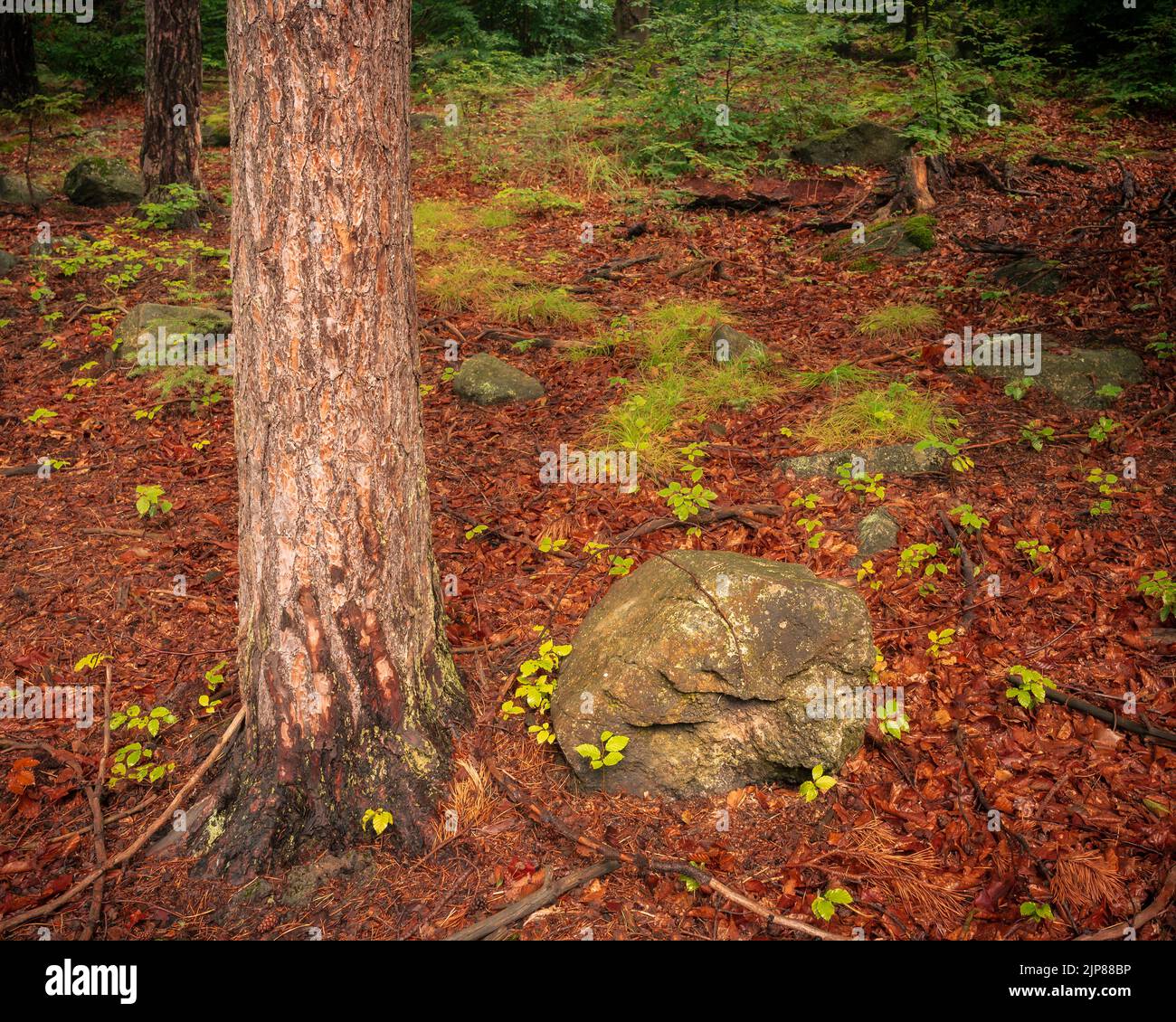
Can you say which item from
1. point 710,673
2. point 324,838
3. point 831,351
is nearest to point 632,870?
point 710,673

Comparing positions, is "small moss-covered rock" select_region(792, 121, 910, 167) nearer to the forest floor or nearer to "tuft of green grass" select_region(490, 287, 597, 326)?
the forest floor

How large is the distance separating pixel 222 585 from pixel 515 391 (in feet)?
8.60

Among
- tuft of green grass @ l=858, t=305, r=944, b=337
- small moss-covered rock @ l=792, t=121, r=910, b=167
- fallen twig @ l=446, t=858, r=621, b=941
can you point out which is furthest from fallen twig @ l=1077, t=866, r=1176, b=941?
small moss-covered rock @ l=792, t=121, r=910, b=167

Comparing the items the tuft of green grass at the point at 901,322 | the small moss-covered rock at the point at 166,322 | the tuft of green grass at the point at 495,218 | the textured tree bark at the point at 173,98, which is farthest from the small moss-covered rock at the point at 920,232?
the textured tree bark at the point at 173,98

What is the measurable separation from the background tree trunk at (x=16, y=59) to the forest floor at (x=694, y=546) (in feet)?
19.0

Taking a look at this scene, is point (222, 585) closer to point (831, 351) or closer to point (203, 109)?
point (831, 351)

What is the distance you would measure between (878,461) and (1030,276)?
119 inches

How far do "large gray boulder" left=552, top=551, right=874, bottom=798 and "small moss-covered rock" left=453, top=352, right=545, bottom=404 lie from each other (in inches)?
123

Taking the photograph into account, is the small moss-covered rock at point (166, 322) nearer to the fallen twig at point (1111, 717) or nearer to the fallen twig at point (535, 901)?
the fallen twig at point (535, 901)

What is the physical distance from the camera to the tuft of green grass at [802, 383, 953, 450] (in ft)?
16.8

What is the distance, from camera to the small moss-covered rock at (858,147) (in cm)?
1030

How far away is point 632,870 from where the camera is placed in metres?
3.03

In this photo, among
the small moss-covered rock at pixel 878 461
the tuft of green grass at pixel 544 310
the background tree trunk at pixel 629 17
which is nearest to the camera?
the small moss-covered rock at pixel 878 461
